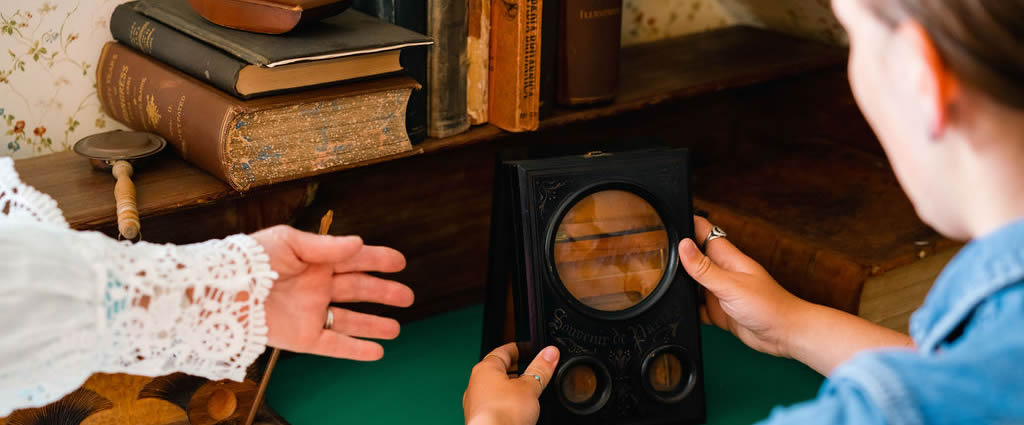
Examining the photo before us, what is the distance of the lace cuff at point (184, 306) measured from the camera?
813mm

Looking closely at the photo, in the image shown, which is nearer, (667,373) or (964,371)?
(964,371)

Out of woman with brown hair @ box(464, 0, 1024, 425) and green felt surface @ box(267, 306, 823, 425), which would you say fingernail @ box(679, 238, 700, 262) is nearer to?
green felt surface @ box(267, 306, 823, 425)

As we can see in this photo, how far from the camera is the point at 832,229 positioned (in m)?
1.43

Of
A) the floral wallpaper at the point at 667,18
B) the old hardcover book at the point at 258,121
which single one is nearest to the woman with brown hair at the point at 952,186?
the old hardcover book at the point at 258,121

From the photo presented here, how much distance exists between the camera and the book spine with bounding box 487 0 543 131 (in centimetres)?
121

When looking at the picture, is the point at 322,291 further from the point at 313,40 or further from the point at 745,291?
the point at 745,291

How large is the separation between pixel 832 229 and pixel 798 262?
0.32ft

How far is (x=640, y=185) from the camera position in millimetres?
1110

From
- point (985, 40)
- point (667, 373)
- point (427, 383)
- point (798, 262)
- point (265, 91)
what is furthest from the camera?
point (798, 262)

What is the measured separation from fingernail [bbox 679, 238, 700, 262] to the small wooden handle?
1.97 feet

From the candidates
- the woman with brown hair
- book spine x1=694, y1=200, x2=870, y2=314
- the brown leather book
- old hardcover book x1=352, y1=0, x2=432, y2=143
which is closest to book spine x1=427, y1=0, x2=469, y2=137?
old hardcover book x1=352, y1=0, x2=432, y2=143

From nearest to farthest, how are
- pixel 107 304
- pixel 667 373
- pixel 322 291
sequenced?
pixel 107 304 < pixel 322 291 < pixel 667 373

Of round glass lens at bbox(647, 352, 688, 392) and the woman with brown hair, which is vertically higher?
the woman with brown hair

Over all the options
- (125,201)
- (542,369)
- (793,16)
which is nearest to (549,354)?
(542,369)
